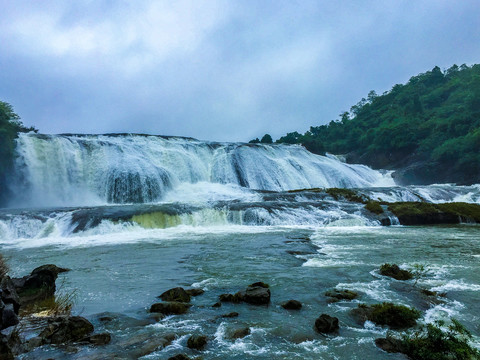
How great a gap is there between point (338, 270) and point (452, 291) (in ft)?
8.11

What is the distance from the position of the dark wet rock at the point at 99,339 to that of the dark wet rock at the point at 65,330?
119 millimetres

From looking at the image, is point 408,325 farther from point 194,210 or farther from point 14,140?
point 14,140

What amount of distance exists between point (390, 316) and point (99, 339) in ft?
13.5

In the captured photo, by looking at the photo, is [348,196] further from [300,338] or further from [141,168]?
[300,338]

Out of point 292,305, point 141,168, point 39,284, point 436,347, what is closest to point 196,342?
point 292,305

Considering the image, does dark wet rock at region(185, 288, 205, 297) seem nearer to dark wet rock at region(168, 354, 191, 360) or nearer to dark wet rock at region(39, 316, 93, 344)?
dark wet rock at region(39, 316, 93, 344)

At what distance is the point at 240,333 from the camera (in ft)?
15.9

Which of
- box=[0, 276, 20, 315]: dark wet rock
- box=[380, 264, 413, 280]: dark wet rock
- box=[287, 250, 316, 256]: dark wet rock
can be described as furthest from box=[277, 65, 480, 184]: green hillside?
box=[0, 276, 20, 315]: dark wet rock

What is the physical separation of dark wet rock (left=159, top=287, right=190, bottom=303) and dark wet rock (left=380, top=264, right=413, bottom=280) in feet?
14.9

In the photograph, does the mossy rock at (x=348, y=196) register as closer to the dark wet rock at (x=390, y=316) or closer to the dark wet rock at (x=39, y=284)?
the dark wet rock at (x=390, y=316)

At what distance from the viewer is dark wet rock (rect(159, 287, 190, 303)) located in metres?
6.33

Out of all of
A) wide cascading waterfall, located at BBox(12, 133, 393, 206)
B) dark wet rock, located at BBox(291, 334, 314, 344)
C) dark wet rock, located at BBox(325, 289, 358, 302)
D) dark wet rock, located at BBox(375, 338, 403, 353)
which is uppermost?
wide cascading waterfall, located at BBox(12, 133, 393, 206)

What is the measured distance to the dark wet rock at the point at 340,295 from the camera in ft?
20.6

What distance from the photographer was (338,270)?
8469mm
